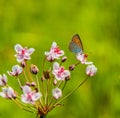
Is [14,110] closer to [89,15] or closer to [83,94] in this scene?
[83,94]

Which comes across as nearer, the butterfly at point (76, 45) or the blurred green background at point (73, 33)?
the butterfly at point (76, 45)

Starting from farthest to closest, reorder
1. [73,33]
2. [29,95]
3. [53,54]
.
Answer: [73,33] → [53,54] → [29,95]

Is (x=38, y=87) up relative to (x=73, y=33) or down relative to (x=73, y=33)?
down

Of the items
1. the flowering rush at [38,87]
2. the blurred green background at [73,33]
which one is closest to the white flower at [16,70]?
the flowering rush at [38,87]

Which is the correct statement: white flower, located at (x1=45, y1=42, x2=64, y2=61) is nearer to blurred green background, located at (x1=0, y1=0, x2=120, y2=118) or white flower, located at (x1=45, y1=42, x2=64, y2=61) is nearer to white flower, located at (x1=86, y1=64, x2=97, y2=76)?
white flower, located at (x1=86, y1=64, x2=97, y2=76)

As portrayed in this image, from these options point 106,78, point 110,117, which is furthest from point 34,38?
point 110,117

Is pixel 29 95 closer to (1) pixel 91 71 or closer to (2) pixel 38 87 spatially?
(2) pixel 38 87

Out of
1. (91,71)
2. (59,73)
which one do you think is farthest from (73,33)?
(59,73)

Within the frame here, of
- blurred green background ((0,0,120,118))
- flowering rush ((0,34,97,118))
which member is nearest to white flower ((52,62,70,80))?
flowering rush ((0,34,97,118))

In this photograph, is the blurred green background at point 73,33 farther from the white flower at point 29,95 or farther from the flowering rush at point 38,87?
the white flower at point 29,95
